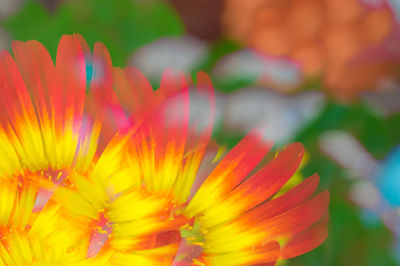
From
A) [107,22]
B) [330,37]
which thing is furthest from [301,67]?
[107,22]

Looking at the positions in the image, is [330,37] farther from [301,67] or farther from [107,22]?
[107,22]

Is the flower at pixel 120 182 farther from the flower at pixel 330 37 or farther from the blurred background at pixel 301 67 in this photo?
the flower at pixel 330 37

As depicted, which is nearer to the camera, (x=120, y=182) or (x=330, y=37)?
(x=120, y=182)

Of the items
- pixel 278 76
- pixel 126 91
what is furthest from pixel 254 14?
pixel 126 91

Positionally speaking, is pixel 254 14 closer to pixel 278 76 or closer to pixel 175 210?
pixel 278 76

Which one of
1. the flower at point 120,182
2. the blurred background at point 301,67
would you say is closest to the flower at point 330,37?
the blurred background at point 301,67

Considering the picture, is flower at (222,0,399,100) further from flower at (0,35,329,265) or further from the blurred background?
flower at (0,35,329,265)
